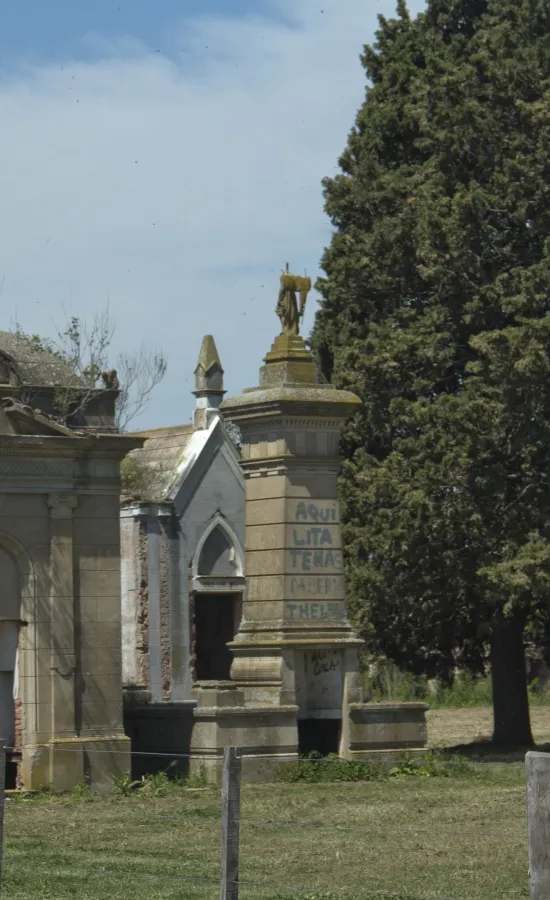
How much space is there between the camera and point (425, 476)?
25.2m

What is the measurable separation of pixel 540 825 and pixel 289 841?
7381 millimetres

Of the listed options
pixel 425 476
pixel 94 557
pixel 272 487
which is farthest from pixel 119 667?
pixel 425 476

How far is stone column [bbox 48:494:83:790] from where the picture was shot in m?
19.9

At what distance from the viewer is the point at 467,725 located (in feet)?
105

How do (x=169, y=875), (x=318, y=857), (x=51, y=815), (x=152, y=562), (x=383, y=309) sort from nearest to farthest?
(x=169, y=875) → (x=318, y=857) → (x=51, y=815) → (x=383, y=309) → (x=152, y=562)

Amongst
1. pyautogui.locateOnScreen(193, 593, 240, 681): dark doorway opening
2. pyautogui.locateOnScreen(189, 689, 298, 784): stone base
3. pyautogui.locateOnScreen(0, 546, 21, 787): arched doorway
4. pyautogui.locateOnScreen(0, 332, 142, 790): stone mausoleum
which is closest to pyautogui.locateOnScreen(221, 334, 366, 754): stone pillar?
pyautogui.locateOnScreen(189, 689, 298, 784): stone base

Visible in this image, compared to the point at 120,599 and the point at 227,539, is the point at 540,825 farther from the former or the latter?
the point at 227,539

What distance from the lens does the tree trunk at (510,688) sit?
87.6 feet

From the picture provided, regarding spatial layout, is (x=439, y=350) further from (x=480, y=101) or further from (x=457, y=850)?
(x=457, y=850)

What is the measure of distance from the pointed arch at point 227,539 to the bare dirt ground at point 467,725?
183 inches

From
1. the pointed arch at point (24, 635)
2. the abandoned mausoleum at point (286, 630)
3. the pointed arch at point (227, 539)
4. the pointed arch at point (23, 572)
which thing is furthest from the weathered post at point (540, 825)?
the pointed arch at point (227, 539)

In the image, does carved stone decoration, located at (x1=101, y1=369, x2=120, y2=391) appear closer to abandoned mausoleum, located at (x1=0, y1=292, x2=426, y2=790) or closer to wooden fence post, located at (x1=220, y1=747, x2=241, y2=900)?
abandoned mausoleum, located at (x1=0, y1=292, x2=426, y2=790)

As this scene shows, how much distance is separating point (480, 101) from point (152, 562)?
10.5 meters

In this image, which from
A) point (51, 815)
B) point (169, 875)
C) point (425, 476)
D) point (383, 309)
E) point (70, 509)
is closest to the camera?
point (169, 875)
